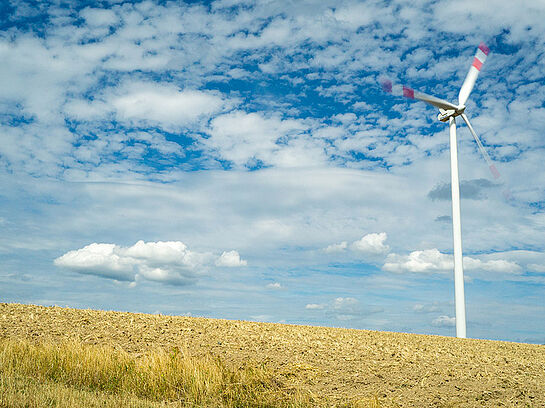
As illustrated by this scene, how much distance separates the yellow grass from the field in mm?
61

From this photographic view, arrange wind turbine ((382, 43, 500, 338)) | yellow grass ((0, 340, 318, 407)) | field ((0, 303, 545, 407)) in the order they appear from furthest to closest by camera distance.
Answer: wind turbine ((382, 43, 500, 338)), field ((0, 303, 545, 407)), yellow grass ((0, 340, 318, 407))

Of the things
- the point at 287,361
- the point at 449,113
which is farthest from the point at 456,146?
the point at 287,361

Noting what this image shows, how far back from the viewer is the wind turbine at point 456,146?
31531 millimetres

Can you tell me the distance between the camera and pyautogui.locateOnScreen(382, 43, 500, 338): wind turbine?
103ft

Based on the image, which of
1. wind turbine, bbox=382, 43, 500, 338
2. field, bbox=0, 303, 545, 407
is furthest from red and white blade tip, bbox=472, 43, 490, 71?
field, bbox=0, 303, 545, 407

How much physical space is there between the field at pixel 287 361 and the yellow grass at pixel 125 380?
6 cm

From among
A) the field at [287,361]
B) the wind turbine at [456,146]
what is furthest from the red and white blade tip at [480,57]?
the field at [287,361]

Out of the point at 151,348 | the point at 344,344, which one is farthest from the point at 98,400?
the point at 344,344

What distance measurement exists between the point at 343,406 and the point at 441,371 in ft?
14.6

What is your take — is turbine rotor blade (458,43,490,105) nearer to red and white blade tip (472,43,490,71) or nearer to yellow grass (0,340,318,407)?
red and white blade tip (472,43,490,71)

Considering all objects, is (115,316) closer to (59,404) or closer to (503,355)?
(59,404)

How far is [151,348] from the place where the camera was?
1803cm

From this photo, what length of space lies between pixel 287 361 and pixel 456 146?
1019 inches

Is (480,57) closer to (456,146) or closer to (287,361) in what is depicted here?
(456,146)
